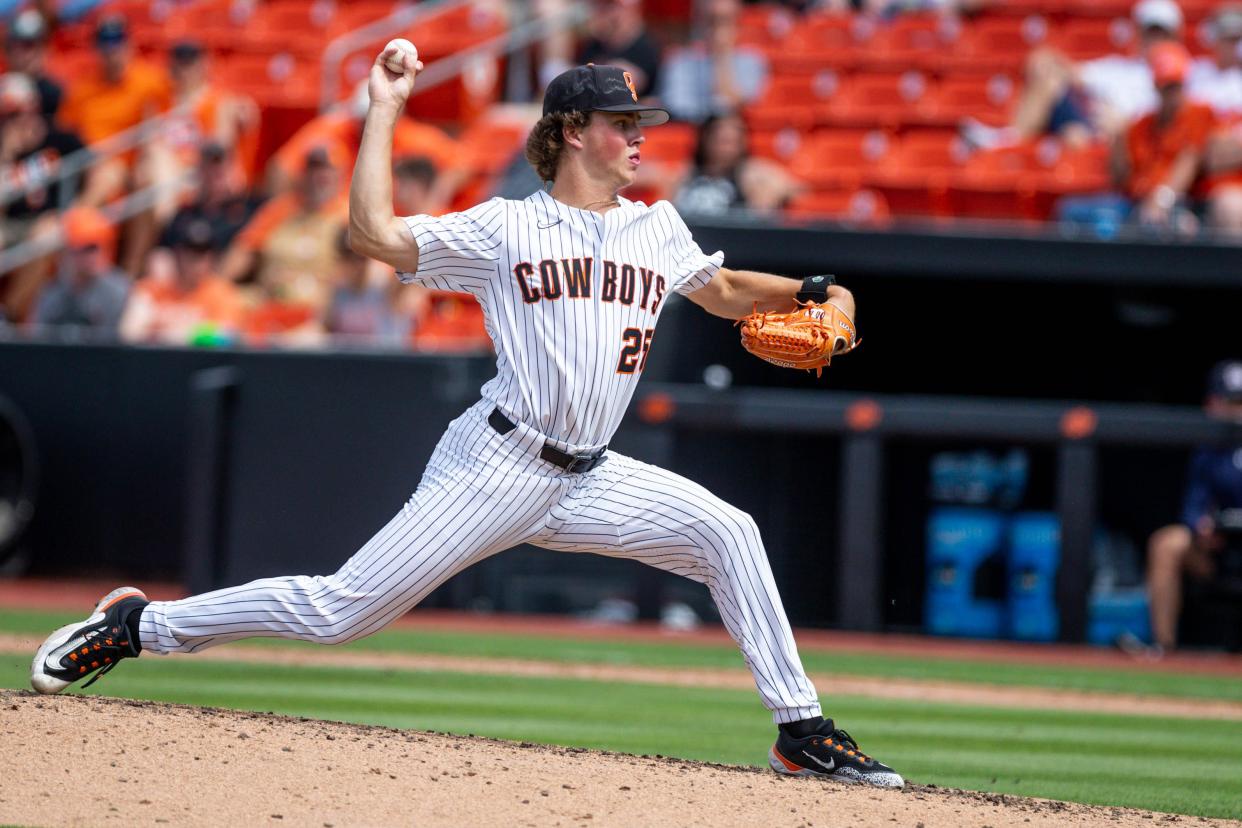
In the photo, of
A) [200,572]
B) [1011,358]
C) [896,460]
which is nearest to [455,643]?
[200,572]

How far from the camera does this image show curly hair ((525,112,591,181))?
4.45m

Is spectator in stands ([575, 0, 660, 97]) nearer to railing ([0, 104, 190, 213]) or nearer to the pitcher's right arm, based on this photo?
railing ([0, 104, 190, 213])

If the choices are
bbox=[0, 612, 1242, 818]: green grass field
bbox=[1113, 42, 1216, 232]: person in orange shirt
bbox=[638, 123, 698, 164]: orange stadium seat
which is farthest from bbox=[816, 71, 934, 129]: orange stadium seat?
bbox=[0, 612, 1242, 818]: green grass field

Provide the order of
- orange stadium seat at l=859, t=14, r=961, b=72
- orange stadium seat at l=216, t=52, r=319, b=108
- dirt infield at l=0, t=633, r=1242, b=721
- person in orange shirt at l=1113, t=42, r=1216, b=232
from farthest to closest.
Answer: orange stadium seat at l=216, t=52, r=319, b=108
orange stadium seat at l=859, t=14, r=961, b=72
person in orange shirt at l=1113, t=42, r=1216, b=232
dirt infield at l=0, t=633, r=1242, b=721

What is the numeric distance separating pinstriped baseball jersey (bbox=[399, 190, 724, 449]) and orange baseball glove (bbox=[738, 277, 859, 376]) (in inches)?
13.7

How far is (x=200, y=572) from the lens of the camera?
923 cm

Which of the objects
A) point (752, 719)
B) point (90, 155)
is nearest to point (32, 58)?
point (90, 155)

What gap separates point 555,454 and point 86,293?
23.5ft

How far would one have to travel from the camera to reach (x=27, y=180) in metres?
11.8

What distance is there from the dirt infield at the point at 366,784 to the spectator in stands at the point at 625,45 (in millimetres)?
7453

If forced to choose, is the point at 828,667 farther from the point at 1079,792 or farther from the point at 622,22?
the point at 622,22

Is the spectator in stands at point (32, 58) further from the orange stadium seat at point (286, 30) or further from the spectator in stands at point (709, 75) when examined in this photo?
the spectator in stands at point (709, 75)

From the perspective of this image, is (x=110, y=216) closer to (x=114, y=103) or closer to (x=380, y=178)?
(x=114, y=103)

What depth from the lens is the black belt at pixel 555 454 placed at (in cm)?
431
